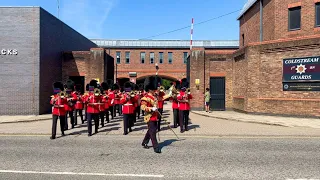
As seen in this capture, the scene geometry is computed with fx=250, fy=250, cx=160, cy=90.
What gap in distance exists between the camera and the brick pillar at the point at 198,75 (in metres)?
19.9

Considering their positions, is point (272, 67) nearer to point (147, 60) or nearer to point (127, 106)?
point (127, 106)

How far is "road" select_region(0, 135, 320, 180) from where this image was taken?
17.5 ft

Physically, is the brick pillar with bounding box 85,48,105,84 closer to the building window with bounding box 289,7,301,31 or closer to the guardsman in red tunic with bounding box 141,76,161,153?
the guardsman in red tunic with bounding box 141,76,161,153

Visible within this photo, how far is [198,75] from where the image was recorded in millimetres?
19938

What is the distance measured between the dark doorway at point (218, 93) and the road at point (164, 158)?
35.3 feet

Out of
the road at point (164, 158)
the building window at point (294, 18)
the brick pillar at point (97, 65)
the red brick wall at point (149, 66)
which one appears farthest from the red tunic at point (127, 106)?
the red brick wall at point (149, 66)

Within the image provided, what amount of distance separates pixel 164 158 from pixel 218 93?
14.4m

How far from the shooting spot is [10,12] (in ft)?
55.9

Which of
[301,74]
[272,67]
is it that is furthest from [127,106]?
[301,74]

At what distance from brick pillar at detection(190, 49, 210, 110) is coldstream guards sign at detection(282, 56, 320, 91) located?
237 inches

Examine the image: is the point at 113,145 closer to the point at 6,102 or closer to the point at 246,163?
the point at 246,163

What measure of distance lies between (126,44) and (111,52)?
3397 millimetres

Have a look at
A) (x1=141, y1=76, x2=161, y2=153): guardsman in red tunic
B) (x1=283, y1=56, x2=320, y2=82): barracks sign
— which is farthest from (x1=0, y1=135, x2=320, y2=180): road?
(x1=283, y1=56, x2=320, y2=82): barracks sign

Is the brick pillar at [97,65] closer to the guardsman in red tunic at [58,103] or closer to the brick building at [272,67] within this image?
the brick building at [272,67]
